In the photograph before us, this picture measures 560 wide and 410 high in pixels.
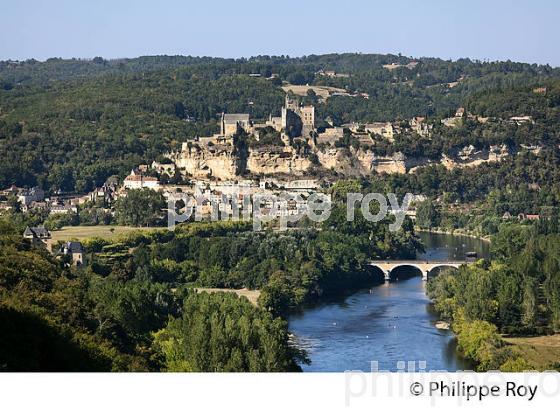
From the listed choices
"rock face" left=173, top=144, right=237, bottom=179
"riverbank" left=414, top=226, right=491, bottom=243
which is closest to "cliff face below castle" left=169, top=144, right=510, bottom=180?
"rock face" left=173, top=144, right=237, bottom=179

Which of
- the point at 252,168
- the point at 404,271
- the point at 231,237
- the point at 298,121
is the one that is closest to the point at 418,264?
the point at 404,271

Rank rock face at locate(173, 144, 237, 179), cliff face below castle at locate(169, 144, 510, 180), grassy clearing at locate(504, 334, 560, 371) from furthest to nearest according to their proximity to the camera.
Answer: cliff face below castle at locate(169, 144, 510, 180)
rock face at locate(173, 144, 237, 179)
grassy clearing at locate(504, 334, 560, 371)

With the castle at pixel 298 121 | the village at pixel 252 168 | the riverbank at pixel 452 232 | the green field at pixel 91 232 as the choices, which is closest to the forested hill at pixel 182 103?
the village at pixel 252 168

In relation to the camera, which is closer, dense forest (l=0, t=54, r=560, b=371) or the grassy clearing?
dense forest (l=0, t=54, r=560, b=371)

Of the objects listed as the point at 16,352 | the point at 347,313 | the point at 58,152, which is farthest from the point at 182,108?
the point at 16,352

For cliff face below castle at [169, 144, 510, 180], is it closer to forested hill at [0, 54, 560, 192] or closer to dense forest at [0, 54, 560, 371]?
dense forest at [0, 54, 560, 371]

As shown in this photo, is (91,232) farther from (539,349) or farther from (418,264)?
(539,349)
